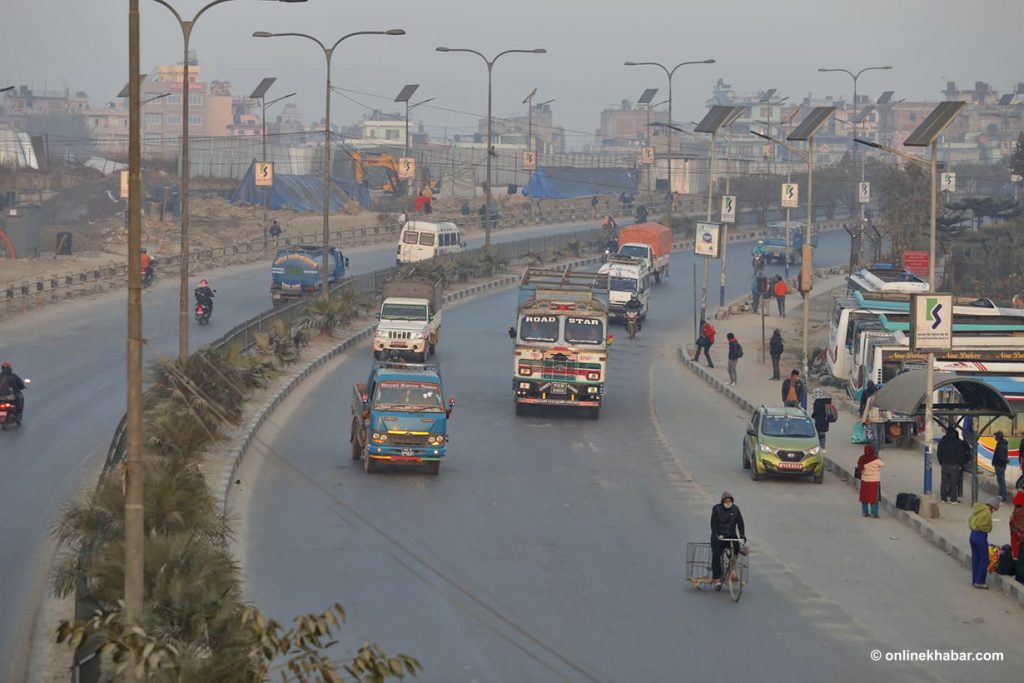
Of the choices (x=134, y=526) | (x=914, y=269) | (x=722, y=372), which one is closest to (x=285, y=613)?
(x=134, y=526)

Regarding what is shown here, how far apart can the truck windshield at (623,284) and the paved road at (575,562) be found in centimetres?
2118

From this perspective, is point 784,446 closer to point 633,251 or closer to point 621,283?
point 621,283

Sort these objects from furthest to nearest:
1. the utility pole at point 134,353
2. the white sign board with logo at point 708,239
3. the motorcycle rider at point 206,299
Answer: the white sign board with logo at point 708,239
the motorcycle rider at point 206,299
the utility pole at point 134,353

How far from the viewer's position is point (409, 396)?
29.5 m

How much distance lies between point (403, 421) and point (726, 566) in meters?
9.33

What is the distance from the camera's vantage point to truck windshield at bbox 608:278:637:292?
5797cm

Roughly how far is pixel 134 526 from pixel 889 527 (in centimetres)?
1606

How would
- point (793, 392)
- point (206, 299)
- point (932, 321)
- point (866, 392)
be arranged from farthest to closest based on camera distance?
point (206, 299), point (866, 392), point (793, 392), point (932, 321)

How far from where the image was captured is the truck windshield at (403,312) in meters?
45.7

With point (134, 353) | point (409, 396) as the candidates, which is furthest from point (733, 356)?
point (134, 353)

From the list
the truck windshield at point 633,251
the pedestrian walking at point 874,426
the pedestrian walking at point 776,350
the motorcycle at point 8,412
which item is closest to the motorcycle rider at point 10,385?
the motorcycle at point 8,412

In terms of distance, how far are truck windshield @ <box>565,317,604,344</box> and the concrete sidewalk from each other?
5.84 m

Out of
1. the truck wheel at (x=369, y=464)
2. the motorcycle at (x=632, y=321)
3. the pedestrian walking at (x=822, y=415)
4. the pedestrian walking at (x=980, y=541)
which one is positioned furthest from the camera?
the motorcycle at (x=632, y=321)

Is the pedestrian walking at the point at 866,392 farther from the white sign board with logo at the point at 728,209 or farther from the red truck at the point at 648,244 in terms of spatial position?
the red truck at the point at 648,244
